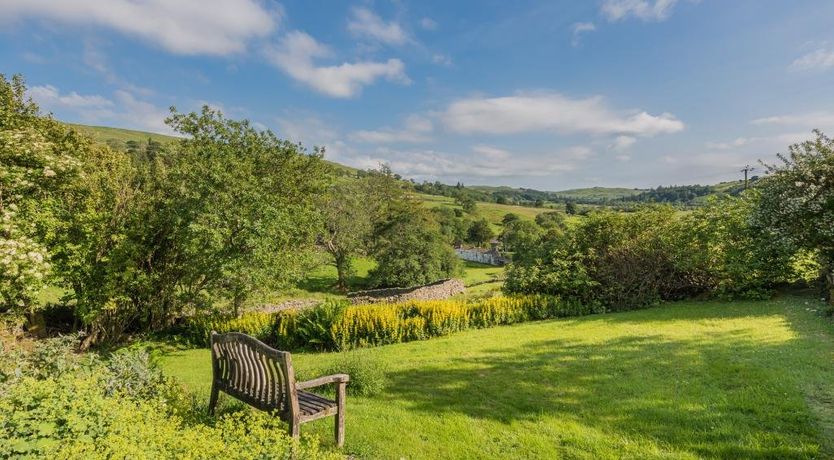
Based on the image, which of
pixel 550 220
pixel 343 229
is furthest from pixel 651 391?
pixel 550 220

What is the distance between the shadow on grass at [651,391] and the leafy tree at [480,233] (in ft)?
216

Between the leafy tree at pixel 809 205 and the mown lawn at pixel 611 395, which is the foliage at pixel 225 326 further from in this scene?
the leafy tree at pixel 809 205

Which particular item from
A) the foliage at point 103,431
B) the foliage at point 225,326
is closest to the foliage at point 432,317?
the foliage at point 225,326

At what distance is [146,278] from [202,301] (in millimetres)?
1855

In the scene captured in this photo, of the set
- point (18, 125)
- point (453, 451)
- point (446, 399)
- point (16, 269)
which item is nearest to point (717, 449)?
point (453, 451)

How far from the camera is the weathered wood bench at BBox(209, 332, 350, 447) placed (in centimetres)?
482

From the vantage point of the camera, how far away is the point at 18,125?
1321 centimetres

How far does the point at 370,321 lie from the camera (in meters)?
12.2

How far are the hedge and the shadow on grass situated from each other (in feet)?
11.3

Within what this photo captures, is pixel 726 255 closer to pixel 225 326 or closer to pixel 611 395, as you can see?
pixel 611 395

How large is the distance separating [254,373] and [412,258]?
81.7 feet

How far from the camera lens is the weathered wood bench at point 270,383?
4824mm

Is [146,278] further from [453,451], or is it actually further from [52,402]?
[453,451]

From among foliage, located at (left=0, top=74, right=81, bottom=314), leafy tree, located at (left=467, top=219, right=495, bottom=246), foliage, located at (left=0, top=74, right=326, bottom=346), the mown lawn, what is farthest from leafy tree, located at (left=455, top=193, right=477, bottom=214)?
foliage, located at (left=0, top=74, right=81, bottom=314)
